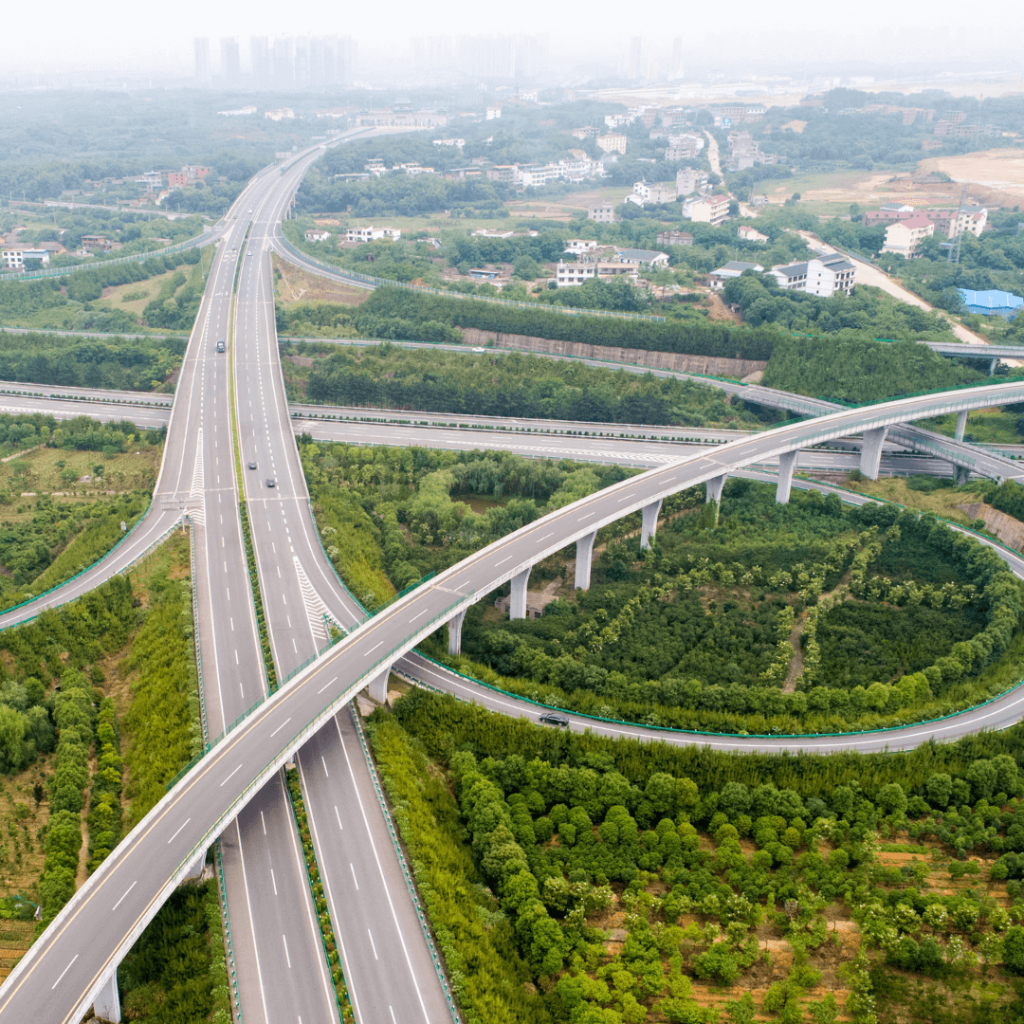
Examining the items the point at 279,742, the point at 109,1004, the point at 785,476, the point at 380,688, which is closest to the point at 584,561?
the point at 380,688

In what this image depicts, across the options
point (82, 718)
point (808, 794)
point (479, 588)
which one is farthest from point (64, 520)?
point (808, 794)

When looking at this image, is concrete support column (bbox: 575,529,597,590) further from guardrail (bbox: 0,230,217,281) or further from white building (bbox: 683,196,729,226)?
white building (bbox: 683,196,729,226)

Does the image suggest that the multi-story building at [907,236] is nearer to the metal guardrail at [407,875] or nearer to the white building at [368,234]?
the white building at [368,234]

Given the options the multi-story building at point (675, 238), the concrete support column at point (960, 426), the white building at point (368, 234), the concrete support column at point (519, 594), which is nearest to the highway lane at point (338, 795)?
the concrete support column at point (519, 594)

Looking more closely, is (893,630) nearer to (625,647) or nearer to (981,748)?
(981,748)

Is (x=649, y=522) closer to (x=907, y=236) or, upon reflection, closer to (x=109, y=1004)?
(x=109, y=1004)

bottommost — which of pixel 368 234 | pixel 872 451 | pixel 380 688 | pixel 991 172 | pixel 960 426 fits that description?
pixel 380 688

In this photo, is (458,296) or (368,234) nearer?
(458,296)
